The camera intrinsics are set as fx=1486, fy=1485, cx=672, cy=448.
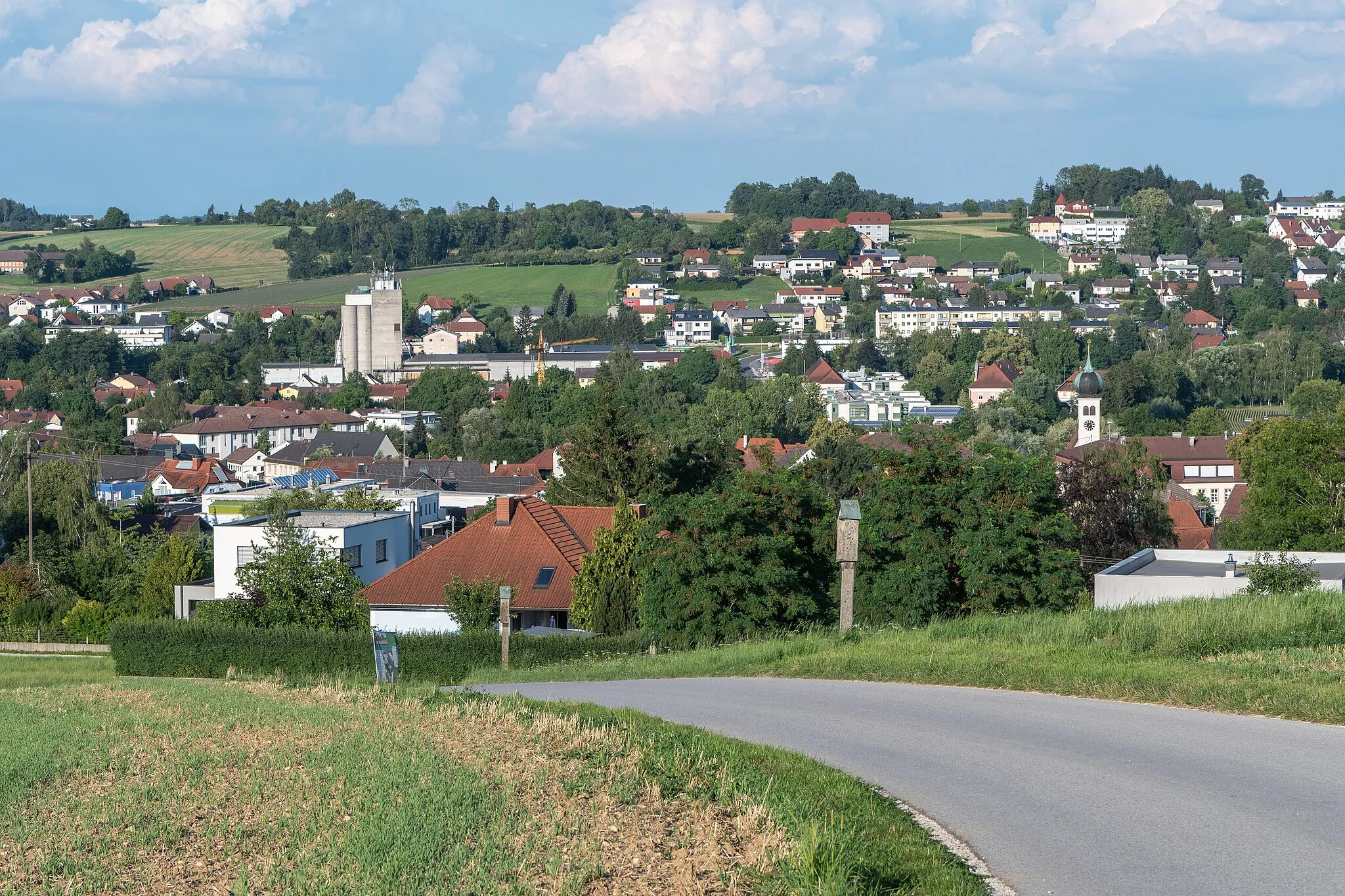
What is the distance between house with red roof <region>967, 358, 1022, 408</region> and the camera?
138125 mm

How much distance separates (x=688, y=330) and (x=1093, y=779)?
6716 inches

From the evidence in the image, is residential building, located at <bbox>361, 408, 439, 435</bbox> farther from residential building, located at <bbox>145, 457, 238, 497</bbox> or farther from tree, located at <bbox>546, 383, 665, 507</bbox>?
tree, located at <bbox>546, 383, 665, 507</bbox>

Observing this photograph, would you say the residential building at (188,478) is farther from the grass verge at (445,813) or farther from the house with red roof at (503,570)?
the grass verge at (445,813)

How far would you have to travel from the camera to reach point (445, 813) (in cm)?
760

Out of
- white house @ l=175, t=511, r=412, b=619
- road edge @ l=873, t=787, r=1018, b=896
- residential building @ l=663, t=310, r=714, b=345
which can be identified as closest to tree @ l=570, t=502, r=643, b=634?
white house @ l=175, t=511, r=412, b=619

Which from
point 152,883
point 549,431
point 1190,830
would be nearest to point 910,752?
point 1190,830

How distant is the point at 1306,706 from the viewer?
1010 cm

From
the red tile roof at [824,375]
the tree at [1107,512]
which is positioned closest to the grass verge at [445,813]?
the tree at [1107,512]

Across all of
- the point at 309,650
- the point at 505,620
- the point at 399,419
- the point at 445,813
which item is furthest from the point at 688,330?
the point at 445,813

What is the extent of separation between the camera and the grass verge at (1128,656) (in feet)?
35.5

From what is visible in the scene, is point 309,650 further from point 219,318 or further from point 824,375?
point 219,318

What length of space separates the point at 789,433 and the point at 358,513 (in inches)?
3073

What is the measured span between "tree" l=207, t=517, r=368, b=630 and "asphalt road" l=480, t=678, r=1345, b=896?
20225 millimetres

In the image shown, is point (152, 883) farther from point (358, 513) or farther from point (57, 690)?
point (358, 513)
